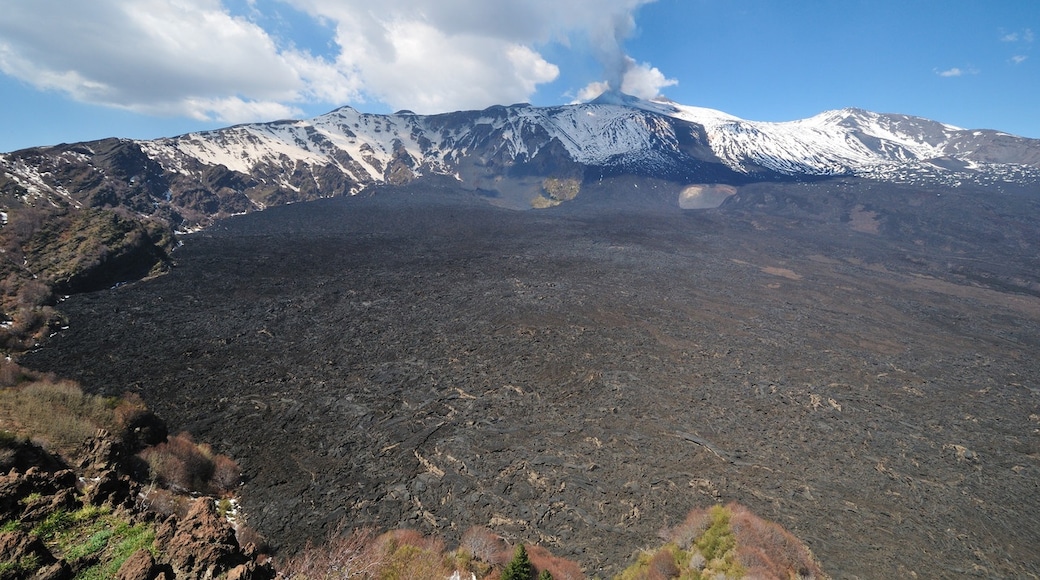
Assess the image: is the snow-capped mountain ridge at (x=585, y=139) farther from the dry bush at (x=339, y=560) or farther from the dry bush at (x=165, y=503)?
the dry bush at (x=339, y=560)

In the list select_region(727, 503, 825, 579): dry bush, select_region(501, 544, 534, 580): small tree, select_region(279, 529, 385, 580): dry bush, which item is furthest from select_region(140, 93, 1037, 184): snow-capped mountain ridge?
select_region(727, 503, 825, 579): dry bush

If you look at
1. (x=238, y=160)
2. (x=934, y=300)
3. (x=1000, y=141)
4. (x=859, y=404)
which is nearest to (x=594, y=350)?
(x=859, y=404)

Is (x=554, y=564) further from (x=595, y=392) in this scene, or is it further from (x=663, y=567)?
(x=595, y=392)

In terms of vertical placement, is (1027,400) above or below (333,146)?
below

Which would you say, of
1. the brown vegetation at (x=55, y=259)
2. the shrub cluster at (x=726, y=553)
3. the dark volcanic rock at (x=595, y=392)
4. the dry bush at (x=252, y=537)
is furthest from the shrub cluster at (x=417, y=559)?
the brown vegetation at (x=55, y=259)

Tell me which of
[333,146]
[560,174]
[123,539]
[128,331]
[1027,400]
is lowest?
[1027,400]

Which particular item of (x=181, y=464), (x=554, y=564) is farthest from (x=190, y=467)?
(x=554, y=564)

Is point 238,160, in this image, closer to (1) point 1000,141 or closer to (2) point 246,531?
(2) point 246,531
